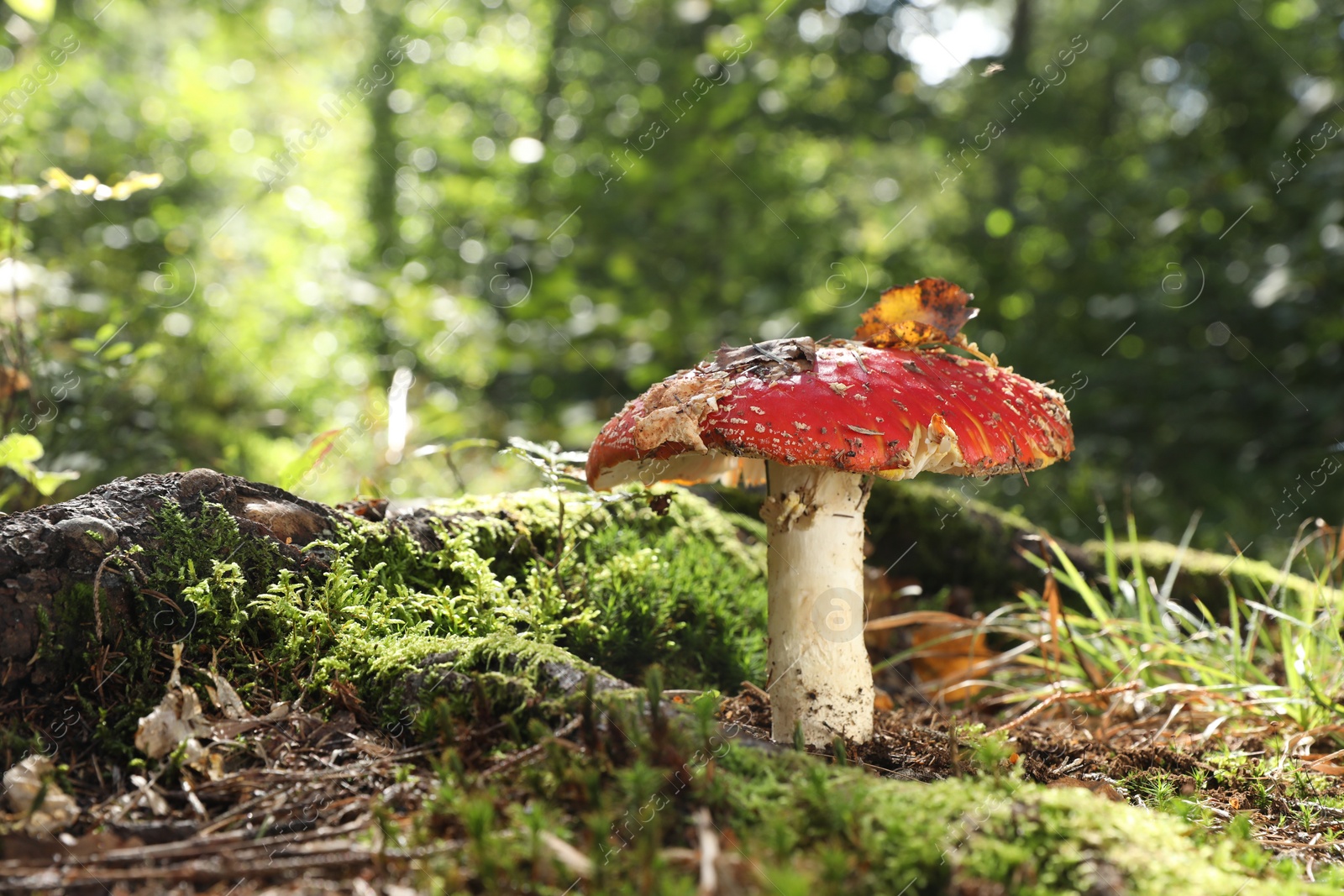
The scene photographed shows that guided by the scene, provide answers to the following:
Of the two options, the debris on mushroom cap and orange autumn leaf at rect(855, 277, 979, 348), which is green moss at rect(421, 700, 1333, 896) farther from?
orange autumn leaf at rect(855, 277, 979, 348)

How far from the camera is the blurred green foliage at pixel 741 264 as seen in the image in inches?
230

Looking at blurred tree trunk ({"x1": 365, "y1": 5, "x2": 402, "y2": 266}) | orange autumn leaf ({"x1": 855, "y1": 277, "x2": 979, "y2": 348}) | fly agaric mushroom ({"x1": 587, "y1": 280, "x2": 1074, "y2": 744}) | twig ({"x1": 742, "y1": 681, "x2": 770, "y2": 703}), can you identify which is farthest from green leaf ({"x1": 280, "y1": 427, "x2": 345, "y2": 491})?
blurred tree trunk ({"x1": 365, "y1": 5, "x2": 402, "y2": 266})

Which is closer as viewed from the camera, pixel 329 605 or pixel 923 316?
pixel 329 605

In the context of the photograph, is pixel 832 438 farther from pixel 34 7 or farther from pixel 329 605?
pixel 34 7

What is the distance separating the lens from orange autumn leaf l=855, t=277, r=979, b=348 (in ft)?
7.50

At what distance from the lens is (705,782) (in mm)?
1469

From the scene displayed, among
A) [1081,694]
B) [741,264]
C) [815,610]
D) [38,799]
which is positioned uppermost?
[741,264]

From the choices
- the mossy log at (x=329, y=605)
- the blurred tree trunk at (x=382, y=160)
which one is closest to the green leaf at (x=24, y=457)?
the mossy log at (x=329, y=605)

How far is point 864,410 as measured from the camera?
190 centimetres

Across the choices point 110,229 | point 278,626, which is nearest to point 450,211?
point 110,229

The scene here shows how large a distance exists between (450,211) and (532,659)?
676 cm

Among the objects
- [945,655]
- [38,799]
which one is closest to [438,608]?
[38,799]

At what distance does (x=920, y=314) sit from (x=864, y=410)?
0.57 m

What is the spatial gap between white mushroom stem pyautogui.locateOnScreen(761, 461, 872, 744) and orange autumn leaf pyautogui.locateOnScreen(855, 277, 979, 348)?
416 millimetres
